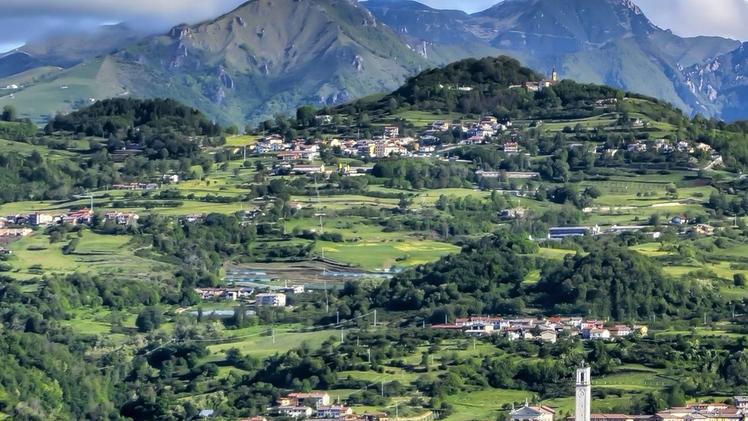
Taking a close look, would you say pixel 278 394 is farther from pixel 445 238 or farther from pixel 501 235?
pixel 445 238

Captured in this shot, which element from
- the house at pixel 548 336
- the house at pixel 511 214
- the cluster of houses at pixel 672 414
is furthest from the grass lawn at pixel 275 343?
the house at pixel 511 214

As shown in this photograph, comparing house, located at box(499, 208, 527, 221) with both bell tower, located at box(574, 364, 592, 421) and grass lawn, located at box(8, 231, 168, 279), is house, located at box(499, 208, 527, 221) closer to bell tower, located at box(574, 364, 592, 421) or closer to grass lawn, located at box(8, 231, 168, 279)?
grass lawn, located at box(8, 231, 168, 279)

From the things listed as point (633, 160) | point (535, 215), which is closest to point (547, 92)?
point (633, 160)

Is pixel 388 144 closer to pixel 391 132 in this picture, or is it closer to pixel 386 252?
pixel 391 132

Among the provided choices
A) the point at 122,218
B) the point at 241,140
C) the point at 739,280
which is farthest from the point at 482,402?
the point at 241,140

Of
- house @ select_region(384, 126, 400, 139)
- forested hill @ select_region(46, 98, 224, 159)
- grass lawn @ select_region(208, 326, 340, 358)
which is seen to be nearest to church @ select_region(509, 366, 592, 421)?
grass lawn @ select_region(208, 326, 340, 358)
